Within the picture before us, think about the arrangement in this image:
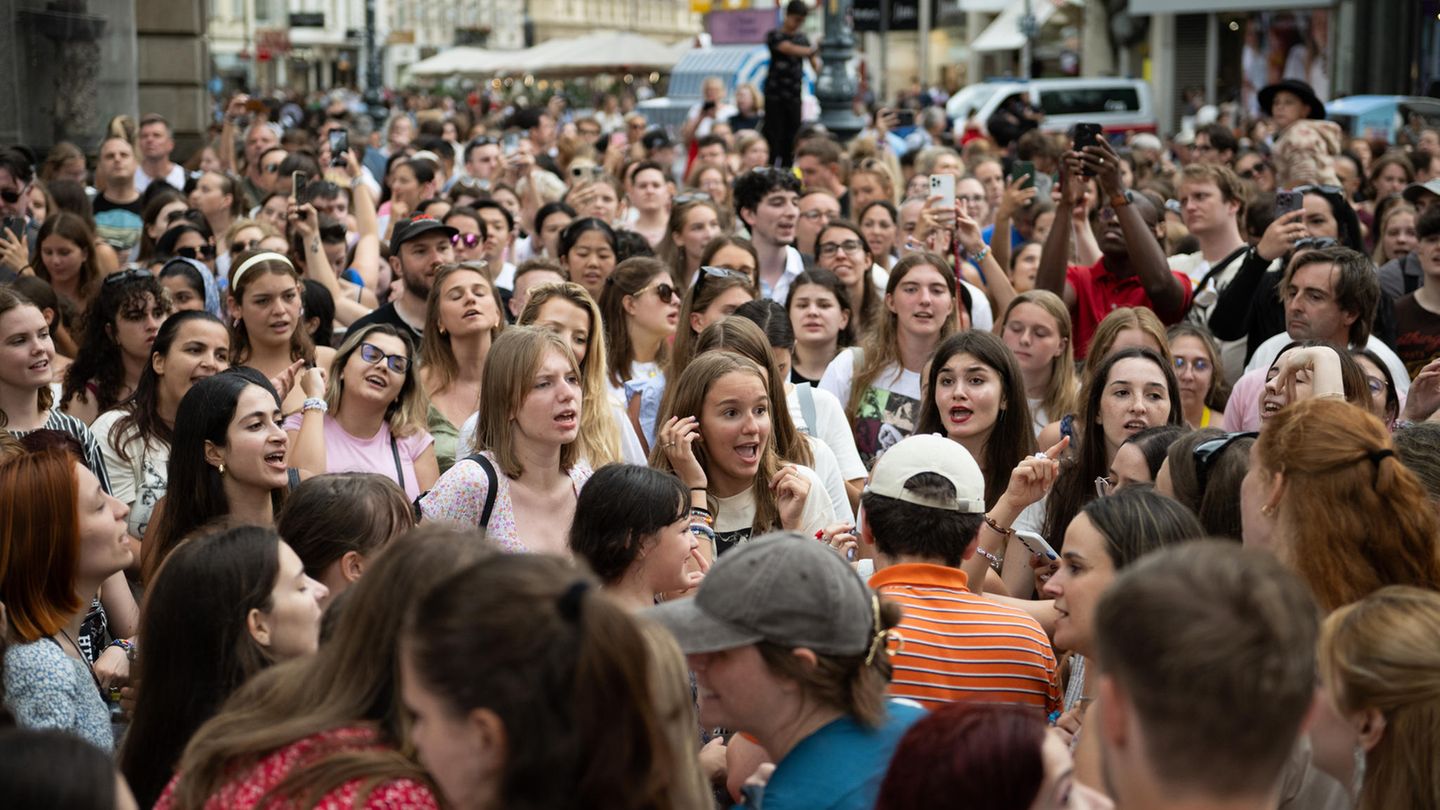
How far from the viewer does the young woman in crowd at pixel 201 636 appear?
3.43 meters

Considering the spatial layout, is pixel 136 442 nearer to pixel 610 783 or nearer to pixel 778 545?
pixel 778 545

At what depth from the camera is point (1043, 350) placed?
7.12 m

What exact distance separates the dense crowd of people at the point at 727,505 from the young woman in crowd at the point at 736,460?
2 centimetres

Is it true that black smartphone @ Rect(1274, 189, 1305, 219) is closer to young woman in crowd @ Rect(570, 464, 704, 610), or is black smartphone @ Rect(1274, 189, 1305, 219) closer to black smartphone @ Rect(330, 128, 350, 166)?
young woman in crowd @ Rect(570, 464, 704, 610)

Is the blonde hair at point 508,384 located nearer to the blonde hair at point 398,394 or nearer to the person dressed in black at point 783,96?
the blonde hair at point 398,394

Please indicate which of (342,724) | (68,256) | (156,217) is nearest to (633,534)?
(342,724)

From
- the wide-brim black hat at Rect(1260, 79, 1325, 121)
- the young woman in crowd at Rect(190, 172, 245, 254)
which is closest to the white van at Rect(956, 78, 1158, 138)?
the wide-brim black hat at Rect(1260, 79, 1325, 121)

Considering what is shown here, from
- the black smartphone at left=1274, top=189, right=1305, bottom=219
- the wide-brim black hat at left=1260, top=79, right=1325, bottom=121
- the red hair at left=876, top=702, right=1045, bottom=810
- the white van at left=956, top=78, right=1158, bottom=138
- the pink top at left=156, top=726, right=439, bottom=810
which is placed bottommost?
the pink top at left=156, top=726, right=439, bottom=810

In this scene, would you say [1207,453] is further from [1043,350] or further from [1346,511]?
[1043,350]

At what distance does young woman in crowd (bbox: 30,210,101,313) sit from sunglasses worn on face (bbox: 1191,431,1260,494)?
6638mm

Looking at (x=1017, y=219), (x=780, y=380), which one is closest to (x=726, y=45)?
(x=1017, y=219)

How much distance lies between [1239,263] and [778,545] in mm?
6118

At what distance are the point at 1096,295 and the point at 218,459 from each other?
4.83 meters

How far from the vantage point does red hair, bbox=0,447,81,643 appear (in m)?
4.17
